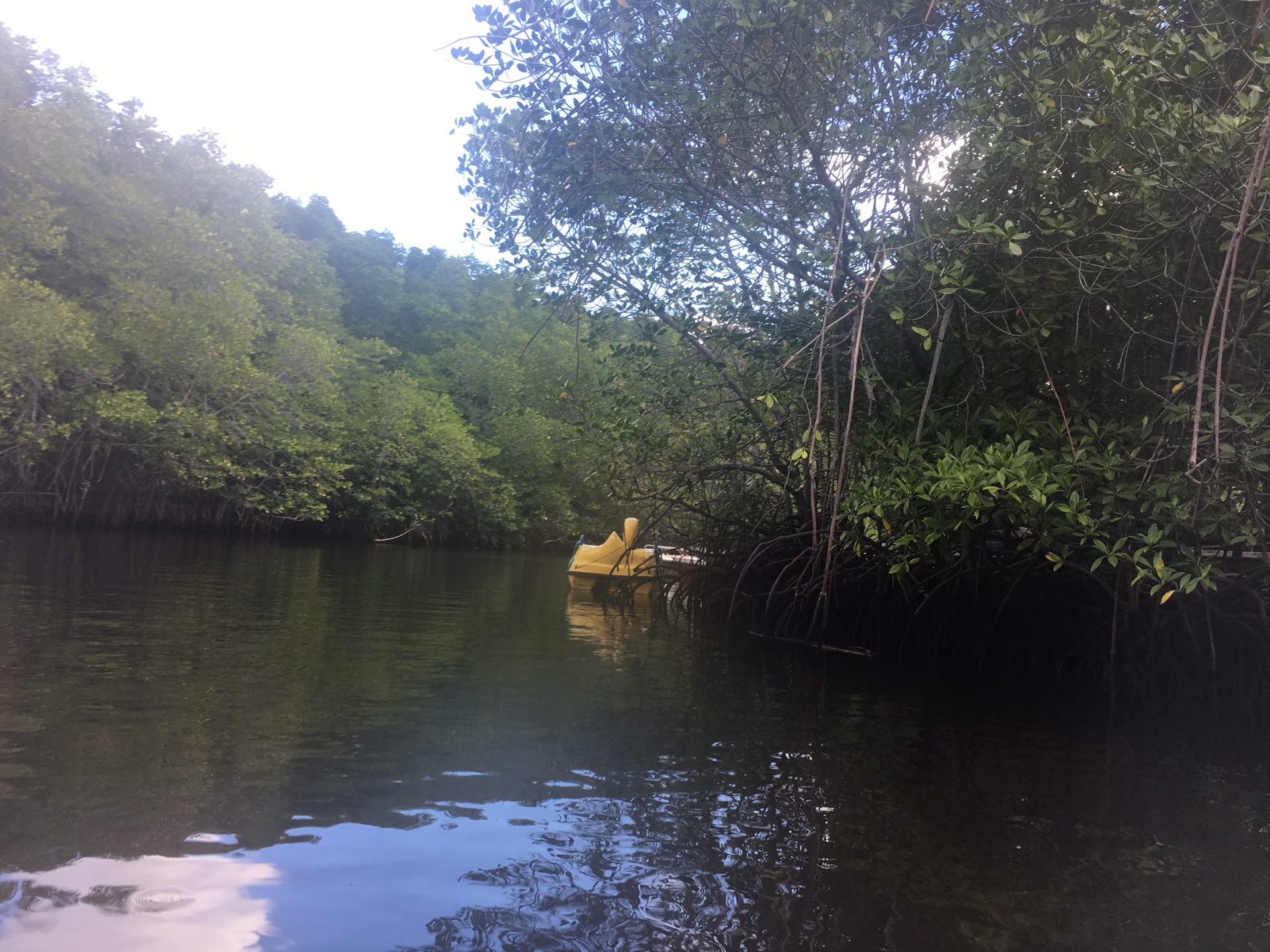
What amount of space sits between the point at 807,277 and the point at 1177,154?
2969mm

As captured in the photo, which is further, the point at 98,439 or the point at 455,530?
the point at 455,530

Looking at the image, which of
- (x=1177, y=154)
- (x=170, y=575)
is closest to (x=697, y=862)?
(x=1177, y=154)

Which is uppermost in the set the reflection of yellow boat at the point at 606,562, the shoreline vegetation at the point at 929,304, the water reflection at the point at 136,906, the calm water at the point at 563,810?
the shoreline vegetation at the point at 929,304

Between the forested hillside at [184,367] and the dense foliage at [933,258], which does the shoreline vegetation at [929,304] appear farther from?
the forested hillside at [184,367]

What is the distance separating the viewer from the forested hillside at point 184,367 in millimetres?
15227

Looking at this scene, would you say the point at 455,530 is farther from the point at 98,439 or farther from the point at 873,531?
the point at 873,531

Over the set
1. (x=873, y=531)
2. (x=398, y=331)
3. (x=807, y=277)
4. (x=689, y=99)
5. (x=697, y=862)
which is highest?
(x=398, y=331)

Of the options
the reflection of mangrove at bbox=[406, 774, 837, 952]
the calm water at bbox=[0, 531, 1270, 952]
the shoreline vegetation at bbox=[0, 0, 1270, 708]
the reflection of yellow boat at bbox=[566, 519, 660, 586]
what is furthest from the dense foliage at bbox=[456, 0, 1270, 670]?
the reflection of yellow boat at bbox=[566, 519, 660, 586]

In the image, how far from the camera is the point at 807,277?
23.9ft

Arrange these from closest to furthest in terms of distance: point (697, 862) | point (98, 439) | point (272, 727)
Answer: point (697, 862), point (272, 727), point (98, 439)

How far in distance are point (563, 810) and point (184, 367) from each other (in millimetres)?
15955

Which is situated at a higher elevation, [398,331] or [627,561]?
[398,331]

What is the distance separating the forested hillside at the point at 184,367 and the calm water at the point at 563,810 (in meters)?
4.81

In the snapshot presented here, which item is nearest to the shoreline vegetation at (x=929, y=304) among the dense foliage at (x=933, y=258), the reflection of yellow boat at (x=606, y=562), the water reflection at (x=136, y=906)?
the dense foliage at (x=933, y=258)
